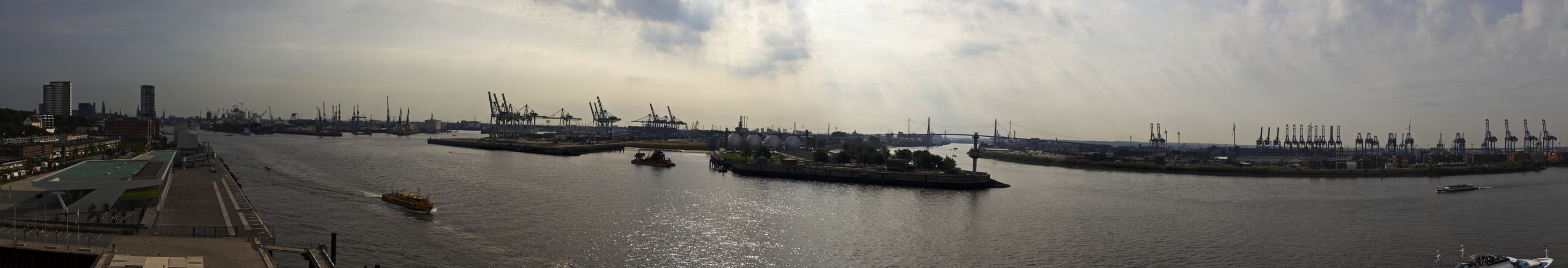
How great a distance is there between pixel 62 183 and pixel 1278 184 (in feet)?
141

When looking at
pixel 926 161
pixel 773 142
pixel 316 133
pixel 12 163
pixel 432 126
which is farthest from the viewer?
pixel 432 126

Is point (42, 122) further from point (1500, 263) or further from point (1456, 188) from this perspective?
point (1456, 188)

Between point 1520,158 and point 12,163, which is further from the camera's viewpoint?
point 1520,158

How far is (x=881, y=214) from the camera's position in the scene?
19281mm

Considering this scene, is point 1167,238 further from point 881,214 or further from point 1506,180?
point 1506,180

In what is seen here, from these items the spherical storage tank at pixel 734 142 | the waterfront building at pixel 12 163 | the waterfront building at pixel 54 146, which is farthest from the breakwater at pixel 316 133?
the waterfront building at pixel 12 163

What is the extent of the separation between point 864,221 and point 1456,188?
2964cm

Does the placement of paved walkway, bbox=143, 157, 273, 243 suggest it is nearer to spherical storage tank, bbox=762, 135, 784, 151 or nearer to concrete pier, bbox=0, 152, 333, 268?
concrete pier, bbox=0, 152, 333, 268

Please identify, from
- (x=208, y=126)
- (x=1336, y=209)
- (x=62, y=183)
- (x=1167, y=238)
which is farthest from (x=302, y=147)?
(x=208, y=126)

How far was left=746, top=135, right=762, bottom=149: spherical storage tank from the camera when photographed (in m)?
66.9

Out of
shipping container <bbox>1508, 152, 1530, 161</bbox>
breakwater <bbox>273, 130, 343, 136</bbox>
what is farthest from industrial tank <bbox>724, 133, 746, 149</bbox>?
shipping container <bbox>1508, 152, 1530, 161</bbox>

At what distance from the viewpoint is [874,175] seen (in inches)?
1185

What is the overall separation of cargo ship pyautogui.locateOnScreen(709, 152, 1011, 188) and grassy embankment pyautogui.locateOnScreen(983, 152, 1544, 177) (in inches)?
750

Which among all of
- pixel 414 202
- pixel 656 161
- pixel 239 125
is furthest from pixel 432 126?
pixel 414 202
